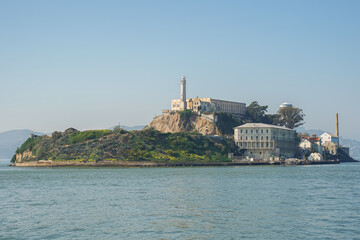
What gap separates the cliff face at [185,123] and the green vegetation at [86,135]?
37538 mm

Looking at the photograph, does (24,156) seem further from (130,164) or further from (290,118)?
(290,118)

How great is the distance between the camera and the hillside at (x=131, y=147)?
12600 centimetres

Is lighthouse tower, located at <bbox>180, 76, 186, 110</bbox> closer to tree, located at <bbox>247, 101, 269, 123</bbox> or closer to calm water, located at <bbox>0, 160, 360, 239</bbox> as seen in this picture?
tree, located at <bbox>247, 101, 269, 123</bbox>

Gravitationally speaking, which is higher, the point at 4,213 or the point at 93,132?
the point at 93,132

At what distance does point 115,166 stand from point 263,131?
52.3 meters

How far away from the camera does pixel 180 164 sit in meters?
120

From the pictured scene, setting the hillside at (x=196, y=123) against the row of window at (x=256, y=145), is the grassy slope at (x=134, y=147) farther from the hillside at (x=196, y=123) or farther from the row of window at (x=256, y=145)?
the hillside at (x=196, y=123)

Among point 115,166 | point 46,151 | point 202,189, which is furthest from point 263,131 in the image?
point 202,189

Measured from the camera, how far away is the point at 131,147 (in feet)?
423

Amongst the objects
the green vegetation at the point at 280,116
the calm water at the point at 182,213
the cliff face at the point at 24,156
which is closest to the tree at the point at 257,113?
the green vegetation at the point at 280,116

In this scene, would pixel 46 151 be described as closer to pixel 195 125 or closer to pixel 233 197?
pixel 195 125

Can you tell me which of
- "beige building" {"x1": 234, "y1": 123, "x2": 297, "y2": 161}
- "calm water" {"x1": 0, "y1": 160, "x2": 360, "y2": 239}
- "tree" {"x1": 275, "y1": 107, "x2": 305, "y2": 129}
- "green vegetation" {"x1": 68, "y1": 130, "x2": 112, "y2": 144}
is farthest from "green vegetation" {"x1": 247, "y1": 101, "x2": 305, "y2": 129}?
"calm water" {"x1": 0, "y1": 160, "x2": 360, "y2": 239}

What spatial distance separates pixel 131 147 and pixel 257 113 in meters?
78.8

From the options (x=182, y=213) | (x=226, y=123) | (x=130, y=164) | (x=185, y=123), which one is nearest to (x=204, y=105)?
(x=185, y=123)
